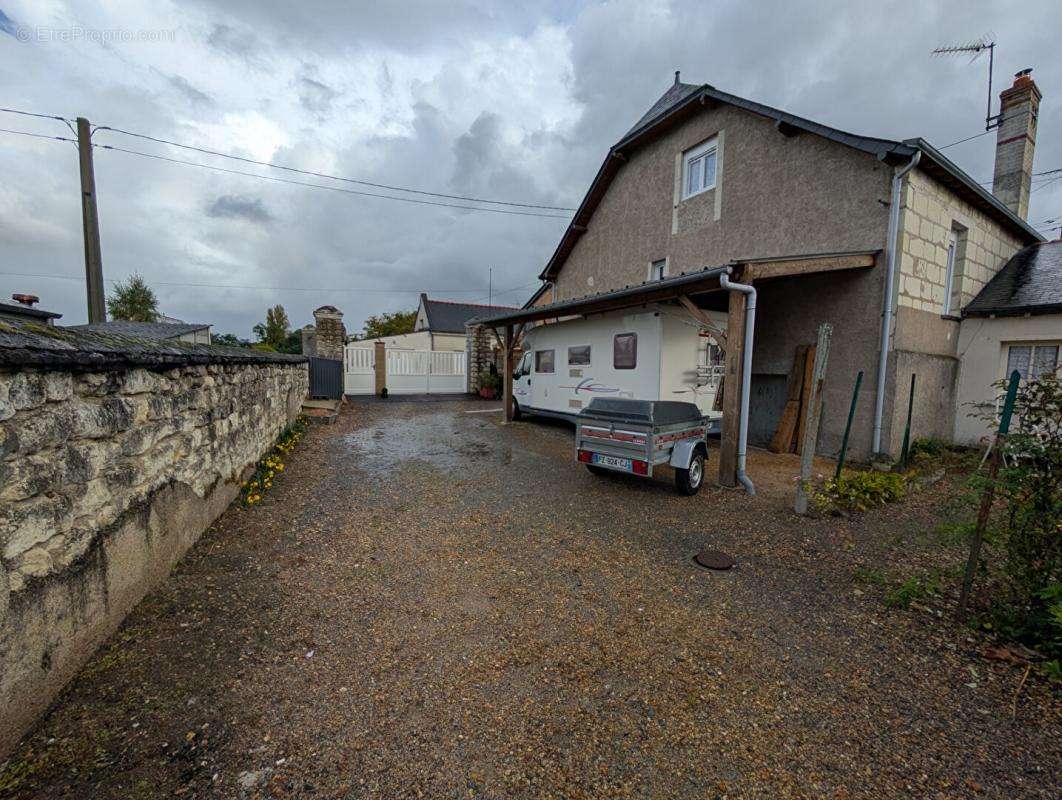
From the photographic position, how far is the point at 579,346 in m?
9.98

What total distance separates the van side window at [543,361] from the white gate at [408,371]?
25.6ft

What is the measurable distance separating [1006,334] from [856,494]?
5.97 metres

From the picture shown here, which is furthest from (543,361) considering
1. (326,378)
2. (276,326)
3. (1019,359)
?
(276,326)

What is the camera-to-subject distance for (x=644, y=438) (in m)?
5.34

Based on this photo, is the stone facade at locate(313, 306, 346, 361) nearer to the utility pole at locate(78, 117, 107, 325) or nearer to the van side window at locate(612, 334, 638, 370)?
the utility pole at locate(78, 117, 107, 325)

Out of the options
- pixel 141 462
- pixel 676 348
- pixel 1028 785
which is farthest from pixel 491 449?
pixel 1028 785

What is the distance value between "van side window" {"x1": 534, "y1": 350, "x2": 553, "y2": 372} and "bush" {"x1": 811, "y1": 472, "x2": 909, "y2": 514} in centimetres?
672

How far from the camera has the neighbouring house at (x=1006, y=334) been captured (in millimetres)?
7562

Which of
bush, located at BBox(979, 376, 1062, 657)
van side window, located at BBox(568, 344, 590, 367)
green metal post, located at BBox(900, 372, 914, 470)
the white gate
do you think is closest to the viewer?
bush, located at BBox(979, 376, 1062, 657)

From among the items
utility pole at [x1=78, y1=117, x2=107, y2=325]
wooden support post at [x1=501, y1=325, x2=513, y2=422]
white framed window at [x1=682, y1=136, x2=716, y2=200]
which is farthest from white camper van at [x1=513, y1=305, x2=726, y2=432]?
utility pole at [x1=78, y1=117, x2=107, y2=325]

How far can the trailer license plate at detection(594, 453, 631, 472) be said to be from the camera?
5.52 meters

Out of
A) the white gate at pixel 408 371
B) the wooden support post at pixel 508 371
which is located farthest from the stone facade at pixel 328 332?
the wooden support post at pixel 508 371

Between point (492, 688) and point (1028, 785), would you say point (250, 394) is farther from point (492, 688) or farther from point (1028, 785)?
point (1028, 785)

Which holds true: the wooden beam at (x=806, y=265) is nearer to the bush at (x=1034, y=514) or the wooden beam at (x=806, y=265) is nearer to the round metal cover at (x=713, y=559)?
the bush at (x=1034, y=514)
